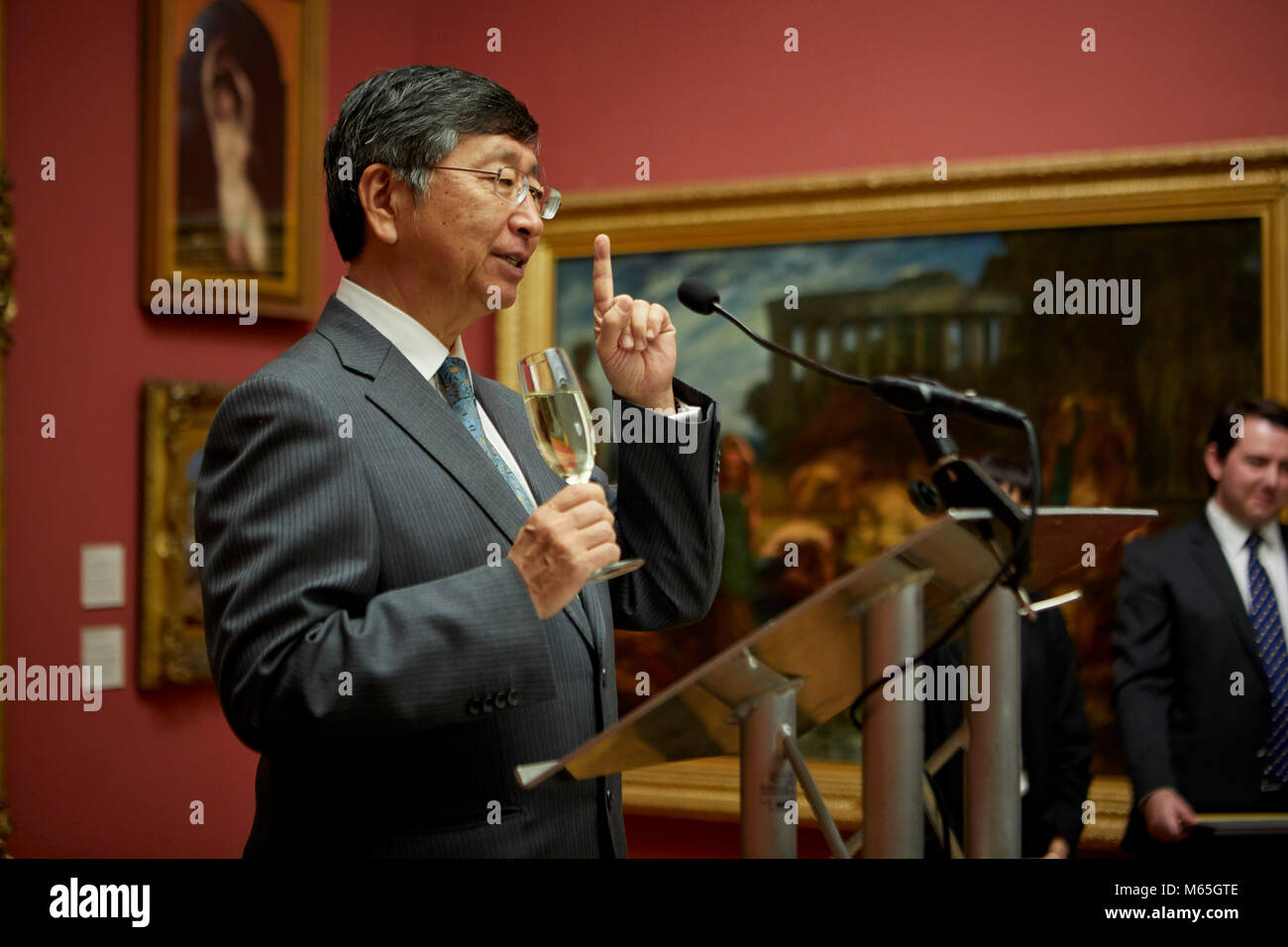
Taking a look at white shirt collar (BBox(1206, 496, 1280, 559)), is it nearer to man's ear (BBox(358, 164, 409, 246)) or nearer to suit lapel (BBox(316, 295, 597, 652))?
suit lapel (BBox(316, 295, 597, 652))

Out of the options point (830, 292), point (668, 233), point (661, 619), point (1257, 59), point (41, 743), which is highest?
point (1257, 59)

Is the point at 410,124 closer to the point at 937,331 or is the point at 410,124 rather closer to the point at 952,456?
the point at 952,456

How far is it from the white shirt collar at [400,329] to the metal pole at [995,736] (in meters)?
0.81

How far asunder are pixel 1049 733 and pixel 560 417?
204 cm

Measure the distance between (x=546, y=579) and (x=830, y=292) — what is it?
88.7 inches

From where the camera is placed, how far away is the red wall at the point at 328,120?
9.46 feet

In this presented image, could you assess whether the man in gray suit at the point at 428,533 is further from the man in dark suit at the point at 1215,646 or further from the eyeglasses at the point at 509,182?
the man in dark suit at the point at 1215,646

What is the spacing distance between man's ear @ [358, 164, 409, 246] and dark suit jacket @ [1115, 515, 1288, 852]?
86.0 inches

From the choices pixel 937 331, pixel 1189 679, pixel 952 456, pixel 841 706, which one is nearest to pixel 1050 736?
pixel 1189 679

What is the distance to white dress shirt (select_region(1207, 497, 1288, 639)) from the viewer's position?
298cm

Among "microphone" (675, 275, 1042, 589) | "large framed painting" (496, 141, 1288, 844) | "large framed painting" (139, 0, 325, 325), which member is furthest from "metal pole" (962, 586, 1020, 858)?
"large framed painting" (139, 0, 325, 325)

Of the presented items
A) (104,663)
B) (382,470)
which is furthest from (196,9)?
(382,470)

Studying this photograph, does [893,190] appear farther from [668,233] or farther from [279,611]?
[279,611]
